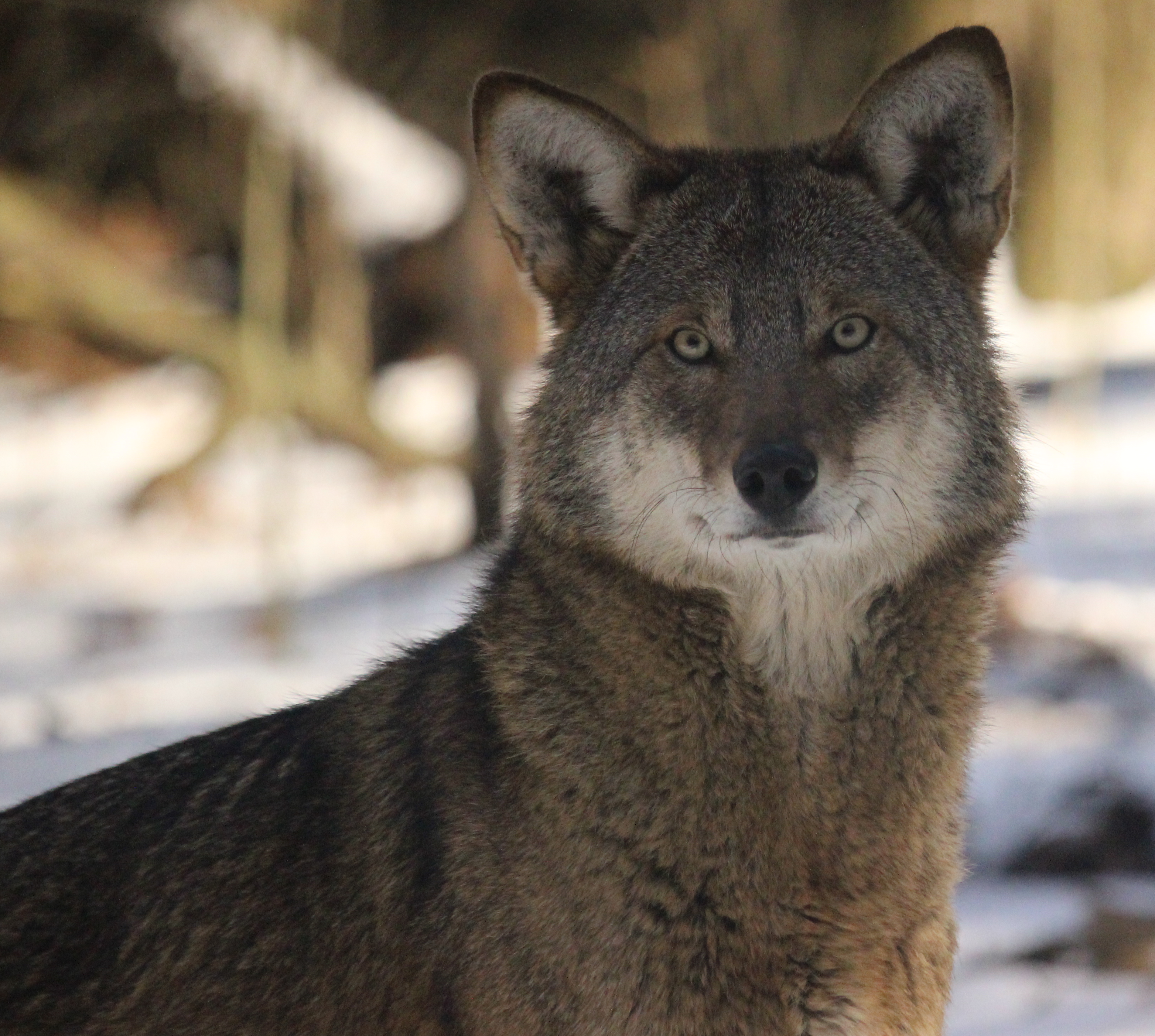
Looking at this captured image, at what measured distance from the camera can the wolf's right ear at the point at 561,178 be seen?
12.0 feet

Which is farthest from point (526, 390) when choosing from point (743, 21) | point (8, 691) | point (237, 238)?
point (237, 238)

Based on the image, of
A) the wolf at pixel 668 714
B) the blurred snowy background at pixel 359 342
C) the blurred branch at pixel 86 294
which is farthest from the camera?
the blurred branch at pixel 86 294

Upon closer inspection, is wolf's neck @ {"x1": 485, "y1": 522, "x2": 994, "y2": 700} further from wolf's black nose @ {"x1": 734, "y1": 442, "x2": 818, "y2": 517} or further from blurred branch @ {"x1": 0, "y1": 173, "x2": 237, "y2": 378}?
blurred branch @ {"x1": 0, "y1": 173, "x2": 237, "y2": 378}

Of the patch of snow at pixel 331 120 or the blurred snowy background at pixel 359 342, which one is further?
the patch of snow at pixel 331 120

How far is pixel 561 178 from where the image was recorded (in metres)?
3.85

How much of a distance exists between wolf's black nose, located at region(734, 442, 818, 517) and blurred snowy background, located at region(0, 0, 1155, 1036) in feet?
13.2

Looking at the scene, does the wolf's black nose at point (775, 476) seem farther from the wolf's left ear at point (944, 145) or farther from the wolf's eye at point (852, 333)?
the wolf's left ear at point (944, 145)

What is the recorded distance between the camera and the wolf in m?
3.21

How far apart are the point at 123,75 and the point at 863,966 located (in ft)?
45.3

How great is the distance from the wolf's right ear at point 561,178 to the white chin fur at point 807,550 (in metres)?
0.67

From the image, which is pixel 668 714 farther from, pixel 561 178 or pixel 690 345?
pixel 561 178

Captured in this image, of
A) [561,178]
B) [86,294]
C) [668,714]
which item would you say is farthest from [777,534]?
[86,294]

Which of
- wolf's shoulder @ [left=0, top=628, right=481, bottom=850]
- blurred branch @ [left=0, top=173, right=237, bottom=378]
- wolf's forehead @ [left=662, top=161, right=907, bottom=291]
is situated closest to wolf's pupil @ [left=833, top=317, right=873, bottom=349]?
wolf's forehead @ [left=662, top=161, right=907, bottom=291]

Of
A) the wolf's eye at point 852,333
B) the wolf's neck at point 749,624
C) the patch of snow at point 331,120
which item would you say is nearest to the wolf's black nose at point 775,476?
the wolf's neck at point 749,624
